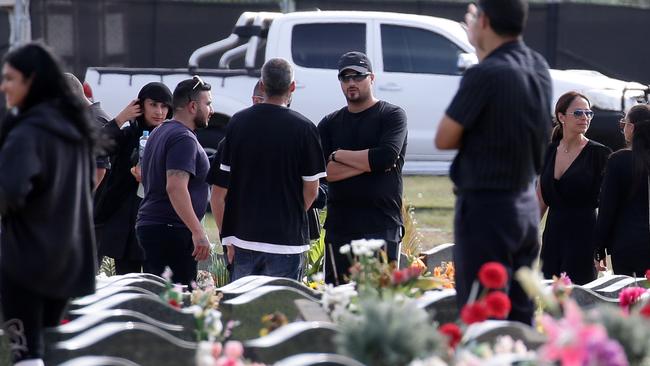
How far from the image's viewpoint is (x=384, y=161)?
7605mm

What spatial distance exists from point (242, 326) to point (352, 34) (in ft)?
29.5

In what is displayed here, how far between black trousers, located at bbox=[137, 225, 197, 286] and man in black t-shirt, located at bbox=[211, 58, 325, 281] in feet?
1.69

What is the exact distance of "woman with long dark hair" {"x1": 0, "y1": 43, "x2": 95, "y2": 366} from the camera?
4.97 m

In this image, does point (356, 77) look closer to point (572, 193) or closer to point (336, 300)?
point (572, 193)

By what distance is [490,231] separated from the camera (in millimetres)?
5219

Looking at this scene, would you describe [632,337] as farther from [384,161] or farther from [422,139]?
[422,139]

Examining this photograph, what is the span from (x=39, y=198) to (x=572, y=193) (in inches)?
161

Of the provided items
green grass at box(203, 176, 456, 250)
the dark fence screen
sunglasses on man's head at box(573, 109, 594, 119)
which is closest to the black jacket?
sunglasses on man's head at box(573, 109, 594, 119)

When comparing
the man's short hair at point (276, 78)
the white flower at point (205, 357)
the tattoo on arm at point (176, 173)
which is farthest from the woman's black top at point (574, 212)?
the white flower at point (205, 357)

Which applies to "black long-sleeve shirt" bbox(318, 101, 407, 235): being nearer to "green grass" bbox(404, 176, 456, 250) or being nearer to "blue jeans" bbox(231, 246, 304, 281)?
"blue jeans" bbox(231, 246, 304, 281)

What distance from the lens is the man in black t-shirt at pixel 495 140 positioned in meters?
5.17

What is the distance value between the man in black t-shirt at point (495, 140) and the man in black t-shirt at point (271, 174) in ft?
6.57

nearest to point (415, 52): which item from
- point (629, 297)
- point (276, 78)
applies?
point (276, 78)

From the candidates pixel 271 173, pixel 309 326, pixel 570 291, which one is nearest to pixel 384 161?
pixel 271 173
